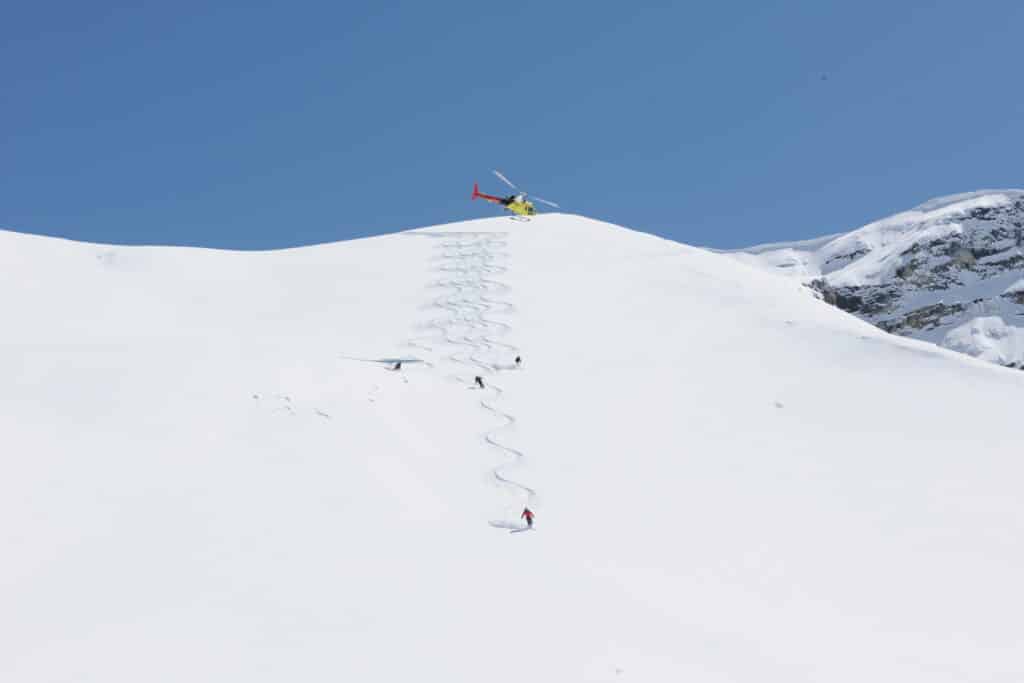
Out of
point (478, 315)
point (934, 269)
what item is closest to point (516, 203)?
point (478, 315)

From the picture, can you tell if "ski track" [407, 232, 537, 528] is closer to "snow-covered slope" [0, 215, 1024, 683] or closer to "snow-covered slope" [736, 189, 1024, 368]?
"snow-covered slope" [0, 215, 1024, 683]

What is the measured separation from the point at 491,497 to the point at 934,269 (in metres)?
124

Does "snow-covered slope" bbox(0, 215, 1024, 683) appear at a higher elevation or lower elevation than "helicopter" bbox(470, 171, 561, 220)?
lower

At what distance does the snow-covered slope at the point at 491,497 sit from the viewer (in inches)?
518

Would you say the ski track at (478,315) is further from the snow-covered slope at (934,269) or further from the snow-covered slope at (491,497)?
the snow-covered slope at (934,269)

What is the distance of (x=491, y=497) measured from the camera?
2091 centimetres

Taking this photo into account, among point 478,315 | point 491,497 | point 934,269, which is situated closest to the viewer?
point 491,497

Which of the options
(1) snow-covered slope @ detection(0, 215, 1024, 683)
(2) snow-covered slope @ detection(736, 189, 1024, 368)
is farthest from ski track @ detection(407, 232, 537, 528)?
(2) snow-covered slope @ detection(736, 189, 1024, 368)

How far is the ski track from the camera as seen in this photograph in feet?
83.0

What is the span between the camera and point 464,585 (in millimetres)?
15312

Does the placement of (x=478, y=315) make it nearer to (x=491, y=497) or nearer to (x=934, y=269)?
(x=491, y=497)

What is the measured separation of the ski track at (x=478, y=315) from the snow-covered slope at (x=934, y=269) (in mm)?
80132

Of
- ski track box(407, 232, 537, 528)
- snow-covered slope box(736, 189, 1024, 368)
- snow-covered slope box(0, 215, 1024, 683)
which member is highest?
snow-covered slope box(736, 189, 1024, 368)

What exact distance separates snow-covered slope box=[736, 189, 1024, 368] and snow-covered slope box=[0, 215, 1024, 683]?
9180 cm
